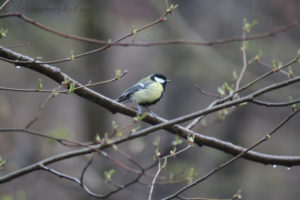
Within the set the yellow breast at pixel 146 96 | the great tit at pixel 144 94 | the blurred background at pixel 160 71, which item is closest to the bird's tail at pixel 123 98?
the great tit at pixel 144 94

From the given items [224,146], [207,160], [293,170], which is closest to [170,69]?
[207,160]

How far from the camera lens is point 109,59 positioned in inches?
302

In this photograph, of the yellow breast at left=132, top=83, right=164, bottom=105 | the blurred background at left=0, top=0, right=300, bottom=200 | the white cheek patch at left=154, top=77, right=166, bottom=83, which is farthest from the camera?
the blurred background at left=0, top=0, right=300, bottom=200

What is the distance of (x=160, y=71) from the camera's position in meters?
8.93

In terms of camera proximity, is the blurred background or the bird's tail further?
the blurred background

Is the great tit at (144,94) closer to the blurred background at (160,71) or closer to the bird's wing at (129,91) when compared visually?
the bird's wing at (129,91)

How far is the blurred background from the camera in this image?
21.5 ft

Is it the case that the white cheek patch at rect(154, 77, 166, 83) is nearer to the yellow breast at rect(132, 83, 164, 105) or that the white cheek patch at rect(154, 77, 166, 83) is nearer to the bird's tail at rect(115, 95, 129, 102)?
the yellow breast at rect(132, 83, 164, 105)

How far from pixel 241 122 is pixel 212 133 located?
37.6 inches

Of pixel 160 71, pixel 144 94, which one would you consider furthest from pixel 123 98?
pixel 160 71

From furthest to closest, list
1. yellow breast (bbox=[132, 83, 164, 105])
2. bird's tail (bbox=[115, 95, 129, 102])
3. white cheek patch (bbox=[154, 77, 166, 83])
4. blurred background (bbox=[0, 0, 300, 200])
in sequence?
blurred background (bbox=[0, 0, 300, 200])
white cheek patch (bbox=[154, 77, 166, 83])
bird's tail (bbox=[115, 95, 129, 102])
yellow breast (bbox=[132, 83, 164, 105])

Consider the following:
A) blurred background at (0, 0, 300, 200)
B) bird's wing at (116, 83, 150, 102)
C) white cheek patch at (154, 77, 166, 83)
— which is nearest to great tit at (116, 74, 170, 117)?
bird's wing at (116, 83, 150, 102)

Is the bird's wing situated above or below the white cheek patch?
below

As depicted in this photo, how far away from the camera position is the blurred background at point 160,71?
21.5 ft
